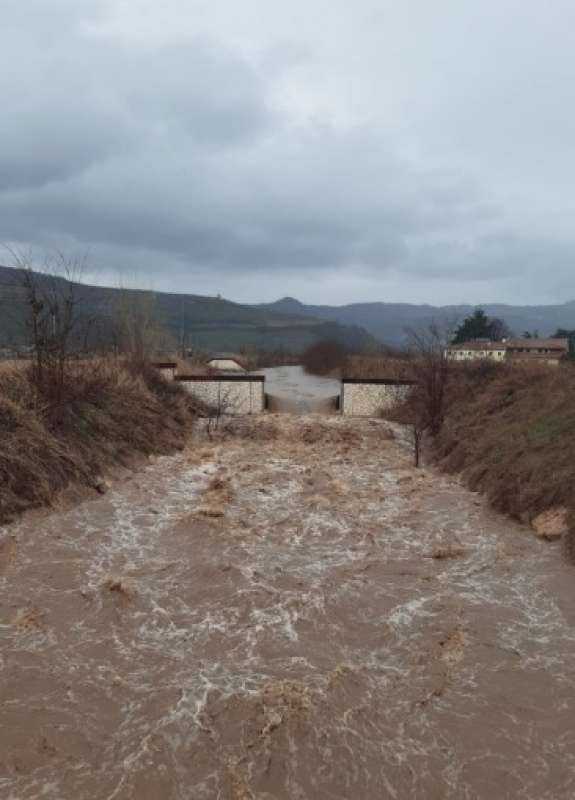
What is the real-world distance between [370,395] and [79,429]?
34.8 feet

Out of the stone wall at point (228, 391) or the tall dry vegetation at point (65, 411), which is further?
the stone wall at point (228, 391)

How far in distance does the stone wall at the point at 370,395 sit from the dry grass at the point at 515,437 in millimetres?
2134

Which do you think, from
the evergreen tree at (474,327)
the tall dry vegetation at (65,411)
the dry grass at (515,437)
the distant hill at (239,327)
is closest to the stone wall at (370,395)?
the dry grass at (515,437)

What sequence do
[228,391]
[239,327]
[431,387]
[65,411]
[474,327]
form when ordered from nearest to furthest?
[65,411] < [431,387] < [228,391] < [474,327] < [239,327]

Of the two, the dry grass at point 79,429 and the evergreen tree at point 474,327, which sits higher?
the evergreen tree at point 474,327

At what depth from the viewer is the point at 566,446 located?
30.1 ft

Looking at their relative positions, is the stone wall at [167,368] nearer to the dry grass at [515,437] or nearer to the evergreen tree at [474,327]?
the dry grass at [515,437]

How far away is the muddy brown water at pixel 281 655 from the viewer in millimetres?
3617

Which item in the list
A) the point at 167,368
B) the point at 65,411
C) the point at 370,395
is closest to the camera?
the point at 65,411

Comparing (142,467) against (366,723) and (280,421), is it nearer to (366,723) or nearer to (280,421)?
(280,421)

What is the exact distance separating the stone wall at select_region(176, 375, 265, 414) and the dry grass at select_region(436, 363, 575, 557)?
6328 millimetres

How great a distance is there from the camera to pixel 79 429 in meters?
10.7

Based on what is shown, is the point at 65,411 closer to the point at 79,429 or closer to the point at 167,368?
the point at 79,429

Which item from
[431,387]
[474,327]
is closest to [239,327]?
[474,327]
